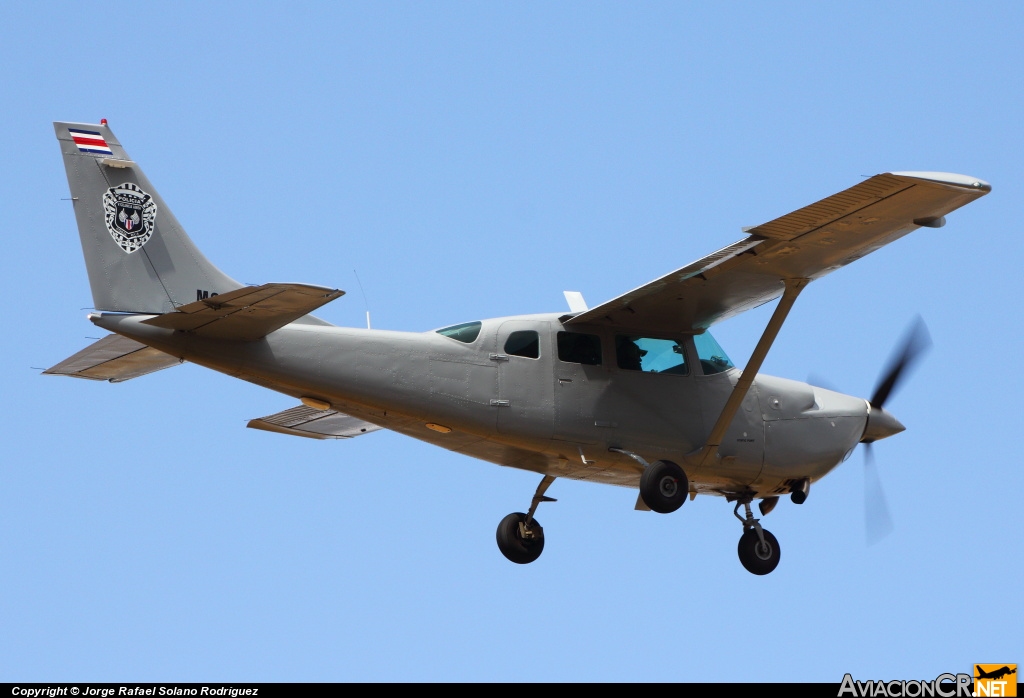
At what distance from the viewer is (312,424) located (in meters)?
20.7

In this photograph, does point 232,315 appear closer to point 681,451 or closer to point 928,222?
point 681,451

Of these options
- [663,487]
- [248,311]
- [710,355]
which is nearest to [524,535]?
[663,487]

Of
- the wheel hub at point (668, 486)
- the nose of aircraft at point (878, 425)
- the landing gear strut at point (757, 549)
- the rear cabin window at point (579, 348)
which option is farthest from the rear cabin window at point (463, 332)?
the nose of aircraft at point (878, 425)

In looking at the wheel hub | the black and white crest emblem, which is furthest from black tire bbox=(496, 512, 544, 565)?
the black and white crest emblem

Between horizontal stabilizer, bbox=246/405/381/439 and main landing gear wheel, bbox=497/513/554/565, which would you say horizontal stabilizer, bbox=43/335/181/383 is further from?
main landing gear wheel, bbox=497/513/554/565

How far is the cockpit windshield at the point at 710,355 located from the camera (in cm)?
1914

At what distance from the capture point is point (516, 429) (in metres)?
17.5

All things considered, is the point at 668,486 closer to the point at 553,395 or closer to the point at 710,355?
the point at 553,395

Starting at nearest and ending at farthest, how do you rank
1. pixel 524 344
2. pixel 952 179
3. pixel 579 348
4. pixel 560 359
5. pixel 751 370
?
pixel 952 179 → pixel 524 344 → pixel 560 359 → pixel 579 348 → pixel 751 370

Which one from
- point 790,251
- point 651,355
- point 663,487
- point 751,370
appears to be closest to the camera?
point 790,251

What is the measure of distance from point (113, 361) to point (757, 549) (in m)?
8.88

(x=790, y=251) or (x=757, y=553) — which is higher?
(x=790, y=251)

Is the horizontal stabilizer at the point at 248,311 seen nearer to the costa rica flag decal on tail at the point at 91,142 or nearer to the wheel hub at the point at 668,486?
the costa rica flag decal on tail at the point at 91,142

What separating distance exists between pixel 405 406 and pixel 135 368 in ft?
12.0
